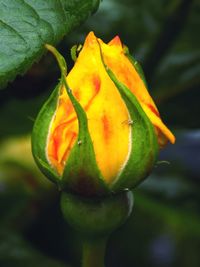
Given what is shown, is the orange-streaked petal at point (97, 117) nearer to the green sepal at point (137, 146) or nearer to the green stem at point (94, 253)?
the green sepal at point (137, 146)

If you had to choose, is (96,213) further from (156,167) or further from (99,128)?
(156,167)

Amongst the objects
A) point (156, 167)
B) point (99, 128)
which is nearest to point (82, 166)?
point (99, 128)

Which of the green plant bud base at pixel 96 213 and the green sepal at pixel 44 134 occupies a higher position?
the green sepal at pixel 44 134

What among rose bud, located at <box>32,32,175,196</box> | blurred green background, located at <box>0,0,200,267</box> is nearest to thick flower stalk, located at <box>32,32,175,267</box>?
rose bud, located at <box>32,32,175,196</box>

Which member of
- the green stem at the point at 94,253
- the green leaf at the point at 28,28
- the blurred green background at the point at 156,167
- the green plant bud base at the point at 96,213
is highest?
the green leaf at the point at 28,28

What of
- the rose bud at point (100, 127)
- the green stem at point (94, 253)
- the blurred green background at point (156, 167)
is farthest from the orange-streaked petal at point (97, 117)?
the blurred green background at point (156, 167)

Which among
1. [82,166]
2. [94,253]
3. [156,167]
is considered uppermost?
[82,166]
